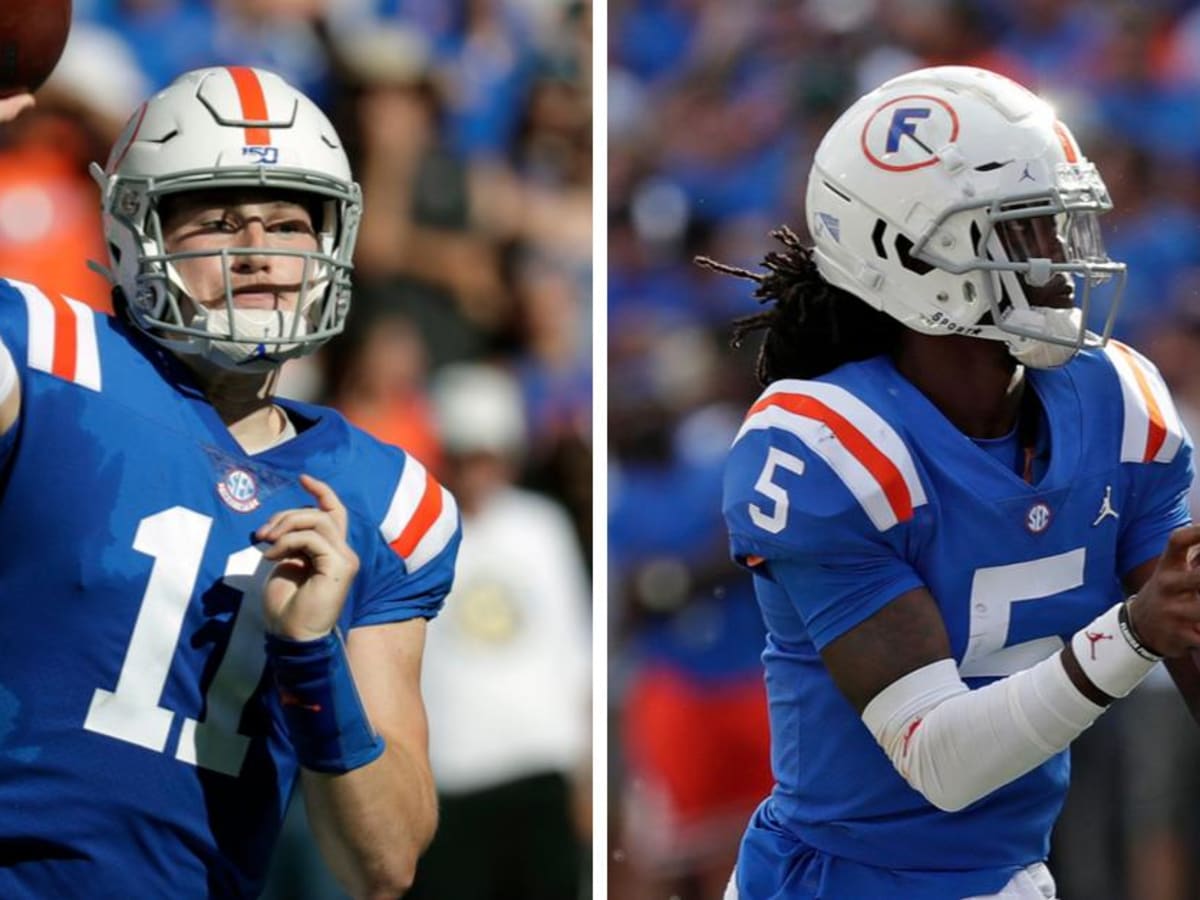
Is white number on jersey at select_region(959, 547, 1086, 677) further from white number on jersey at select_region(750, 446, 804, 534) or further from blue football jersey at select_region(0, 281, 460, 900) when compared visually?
blue football jersey at select_region(0, 281, 460, 900)

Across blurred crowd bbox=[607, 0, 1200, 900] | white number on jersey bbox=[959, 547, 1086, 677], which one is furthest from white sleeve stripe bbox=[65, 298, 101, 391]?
blurred crowd bbox=[607, 0, 1200, 900]

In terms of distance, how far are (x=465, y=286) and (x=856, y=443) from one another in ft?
6.81

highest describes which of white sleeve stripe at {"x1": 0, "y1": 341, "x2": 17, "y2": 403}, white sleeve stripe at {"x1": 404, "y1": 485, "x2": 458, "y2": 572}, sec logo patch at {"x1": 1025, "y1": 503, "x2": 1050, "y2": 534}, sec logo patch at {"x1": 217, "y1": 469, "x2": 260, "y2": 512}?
white sleeve stripe at {"x1": 0, "y1": 341, "x2": 17, "y2": 403}

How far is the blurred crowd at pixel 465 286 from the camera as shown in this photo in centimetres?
386

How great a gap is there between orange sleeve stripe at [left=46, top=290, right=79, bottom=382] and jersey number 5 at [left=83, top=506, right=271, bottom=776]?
19 cm

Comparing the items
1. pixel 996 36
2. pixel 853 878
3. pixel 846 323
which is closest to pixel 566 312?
pixel 996 36

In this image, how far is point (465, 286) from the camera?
4.32 metres

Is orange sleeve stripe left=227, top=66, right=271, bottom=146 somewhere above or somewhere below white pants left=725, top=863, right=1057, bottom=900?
above

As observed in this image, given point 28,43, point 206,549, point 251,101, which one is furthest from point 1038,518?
point 28,43

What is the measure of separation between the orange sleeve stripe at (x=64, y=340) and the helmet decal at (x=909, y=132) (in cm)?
95

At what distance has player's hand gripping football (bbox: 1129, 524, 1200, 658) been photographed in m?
2.09

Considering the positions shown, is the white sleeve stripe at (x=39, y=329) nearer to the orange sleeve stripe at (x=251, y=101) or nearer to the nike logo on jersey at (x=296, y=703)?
the orange sleeve stripe at (x=251, y=101)

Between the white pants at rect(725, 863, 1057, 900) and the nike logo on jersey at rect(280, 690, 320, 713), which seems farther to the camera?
the white pants at rect(725, 863, 1057, 900)

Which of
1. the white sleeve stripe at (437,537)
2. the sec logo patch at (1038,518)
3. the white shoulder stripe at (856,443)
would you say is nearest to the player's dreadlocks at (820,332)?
the white shoulder stripe at (856,443)
